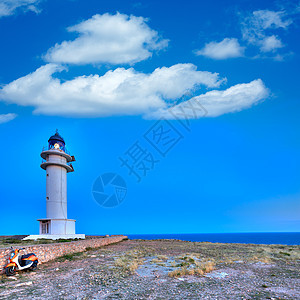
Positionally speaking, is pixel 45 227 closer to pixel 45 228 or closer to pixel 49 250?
pixel 45 228

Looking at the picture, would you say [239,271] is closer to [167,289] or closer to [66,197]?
[167,289]

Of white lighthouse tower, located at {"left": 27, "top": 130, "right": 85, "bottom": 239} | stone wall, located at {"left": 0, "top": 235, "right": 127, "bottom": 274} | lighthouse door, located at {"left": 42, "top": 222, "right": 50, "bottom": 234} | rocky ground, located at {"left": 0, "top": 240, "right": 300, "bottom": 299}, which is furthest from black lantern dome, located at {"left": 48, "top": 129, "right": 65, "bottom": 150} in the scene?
rocky ground, located at {"left": 0, "top": 240, "right": 300, "bottom": 299}

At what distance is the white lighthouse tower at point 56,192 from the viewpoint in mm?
36344

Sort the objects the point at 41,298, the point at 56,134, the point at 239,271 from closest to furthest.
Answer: the point at 41,298, the point at 239,271, the point at 56,134

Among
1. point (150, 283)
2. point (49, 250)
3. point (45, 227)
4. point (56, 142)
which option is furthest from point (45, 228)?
point (150, 283)

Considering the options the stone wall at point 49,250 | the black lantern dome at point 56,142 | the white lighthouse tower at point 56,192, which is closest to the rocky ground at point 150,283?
the stone wall at point 49,250

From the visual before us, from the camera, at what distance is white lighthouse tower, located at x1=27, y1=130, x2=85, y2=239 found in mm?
36344

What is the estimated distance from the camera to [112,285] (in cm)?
1088

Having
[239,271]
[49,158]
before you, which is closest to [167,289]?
[239,271]

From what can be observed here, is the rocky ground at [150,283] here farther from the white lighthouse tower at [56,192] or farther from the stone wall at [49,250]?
the white lighthouse tower at [56,192]

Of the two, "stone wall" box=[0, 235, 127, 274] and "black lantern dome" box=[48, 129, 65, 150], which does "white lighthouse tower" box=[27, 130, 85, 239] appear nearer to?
"black lantern dome" box=[48, 129, 65, 150]

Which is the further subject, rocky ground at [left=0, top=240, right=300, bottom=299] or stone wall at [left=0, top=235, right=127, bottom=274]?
stone wall at [left=0, top=235, right=127, bottom=274]

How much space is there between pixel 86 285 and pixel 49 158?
31.0 meters

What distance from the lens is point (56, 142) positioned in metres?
40.8
